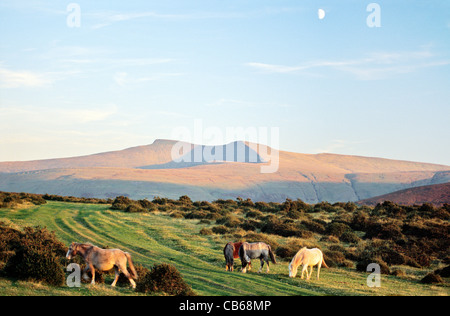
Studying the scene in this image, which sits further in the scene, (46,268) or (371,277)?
(371,277)

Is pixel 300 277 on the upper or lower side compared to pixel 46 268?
lower

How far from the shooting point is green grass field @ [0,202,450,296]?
13.0 metres

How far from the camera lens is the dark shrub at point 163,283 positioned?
12.2m

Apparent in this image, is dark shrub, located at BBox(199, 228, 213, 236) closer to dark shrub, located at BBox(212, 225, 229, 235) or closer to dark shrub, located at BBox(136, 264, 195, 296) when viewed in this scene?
dark shrub, located at BBox(212, 225, 229, 235)

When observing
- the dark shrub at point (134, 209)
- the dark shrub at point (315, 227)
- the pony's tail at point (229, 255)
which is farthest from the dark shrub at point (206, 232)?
the dark shrub at point (134, 209)

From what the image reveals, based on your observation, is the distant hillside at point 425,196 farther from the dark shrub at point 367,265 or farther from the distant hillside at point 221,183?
the distant hillside at point 221,183

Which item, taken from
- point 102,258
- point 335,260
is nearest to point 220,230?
point 335,260

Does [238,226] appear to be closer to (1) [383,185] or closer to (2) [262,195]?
(2) [262,195]

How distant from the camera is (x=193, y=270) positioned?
1675 centimetres

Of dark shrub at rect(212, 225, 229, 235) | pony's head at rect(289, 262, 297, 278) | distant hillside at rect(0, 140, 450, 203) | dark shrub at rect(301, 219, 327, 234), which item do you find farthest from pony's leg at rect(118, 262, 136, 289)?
distant hillside at rect(0, 140, 450, 203)

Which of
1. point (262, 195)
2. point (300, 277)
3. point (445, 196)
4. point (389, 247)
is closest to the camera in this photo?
point (300, 277)
